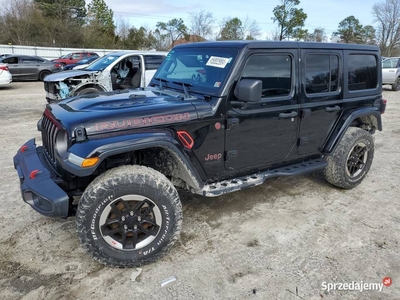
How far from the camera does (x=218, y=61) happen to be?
10.8 ft

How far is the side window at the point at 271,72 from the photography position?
10.8ft

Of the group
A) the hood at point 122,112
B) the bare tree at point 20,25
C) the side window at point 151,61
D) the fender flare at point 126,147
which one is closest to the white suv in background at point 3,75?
the side window at point 151,61

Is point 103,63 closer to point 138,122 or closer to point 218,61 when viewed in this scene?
point 218,61

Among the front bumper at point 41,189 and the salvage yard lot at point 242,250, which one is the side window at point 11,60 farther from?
the front bumper at point 41,189

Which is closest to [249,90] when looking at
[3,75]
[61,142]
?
[61,142]

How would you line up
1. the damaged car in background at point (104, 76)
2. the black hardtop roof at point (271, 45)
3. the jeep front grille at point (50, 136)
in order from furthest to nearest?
the damaged car in background at point (104, 76)
the black hardtop roof at point (271, 45)
the jeep front grille at point (50, 136)

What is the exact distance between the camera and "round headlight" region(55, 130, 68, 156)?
261 centimetres

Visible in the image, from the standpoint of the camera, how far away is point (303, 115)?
3.70 metres

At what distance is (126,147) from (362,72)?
11.3ft

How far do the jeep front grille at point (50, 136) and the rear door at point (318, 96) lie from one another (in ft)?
8.61

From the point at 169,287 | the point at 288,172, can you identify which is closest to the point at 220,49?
the point at 288,172

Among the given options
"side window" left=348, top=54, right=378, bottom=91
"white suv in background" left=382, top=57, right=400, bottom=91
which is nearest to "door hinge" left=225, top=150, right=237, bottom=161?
"side window" left=348, top=54, right=378, bottom=91

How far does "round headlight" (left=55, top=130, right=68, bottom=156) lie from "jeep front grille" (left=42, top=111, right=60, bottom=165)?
85 millimetres

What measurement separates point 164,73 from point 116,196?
1933 millimetres
